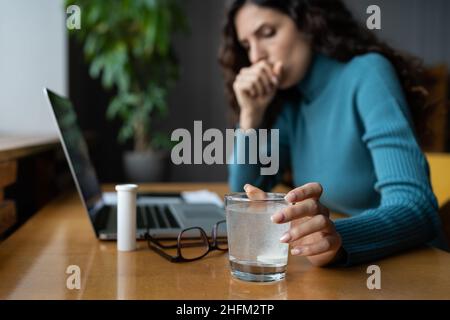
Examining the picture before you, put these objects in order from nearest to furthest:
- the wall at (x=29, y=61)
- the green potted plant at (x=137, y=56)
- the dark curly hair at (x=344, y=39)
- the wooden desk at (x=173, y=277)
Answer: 1. the wooden desk at (x=173, y=277)
2. the dark curly hair at (x=344, y=39)
3. the wall at (x=29, y=61)
4. the green potted plant at (x=137, y=56)

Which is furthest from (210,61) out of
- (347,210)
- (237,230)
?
(237,230)

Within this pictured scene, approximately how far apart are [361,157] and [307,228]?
530 mm

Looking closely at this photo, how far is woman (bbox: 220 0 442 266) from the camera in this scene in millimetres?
761

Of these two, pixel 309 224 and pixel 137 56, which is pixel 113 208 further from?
pixel 137 56

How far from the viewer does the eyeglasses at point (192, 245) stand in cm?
68

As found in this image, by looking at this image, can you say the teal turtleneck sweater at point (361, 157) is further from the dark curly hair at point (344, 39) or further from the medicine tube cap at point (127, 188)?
the medicine tube cap at point (127, 188)

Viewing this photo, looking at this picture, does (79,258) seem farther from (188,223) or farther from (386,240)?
(386,240)

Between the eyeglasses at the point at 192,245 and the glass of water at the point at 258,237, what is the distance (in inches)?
4.8

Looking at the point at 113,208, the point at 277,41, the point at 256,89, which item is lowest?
the point at 113,208

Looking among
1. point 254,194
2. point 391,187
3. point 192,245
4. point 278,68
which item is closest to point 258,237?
point 254,194

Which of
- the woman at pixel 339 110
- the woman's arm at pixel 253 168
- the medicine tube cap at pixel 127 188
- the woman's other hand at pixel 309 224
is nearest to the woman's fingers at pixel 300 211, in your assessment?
the woman's other hand at pixel 309 224

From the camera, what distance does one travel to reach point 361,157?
1.06 meters

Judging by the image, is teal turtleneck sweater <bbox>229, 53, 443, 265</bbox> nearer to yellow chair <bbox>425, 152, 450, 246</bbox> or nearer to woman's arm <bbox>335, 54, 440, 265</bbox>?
woman's arm <bbox>335, 54, 440, 265</bbox>
